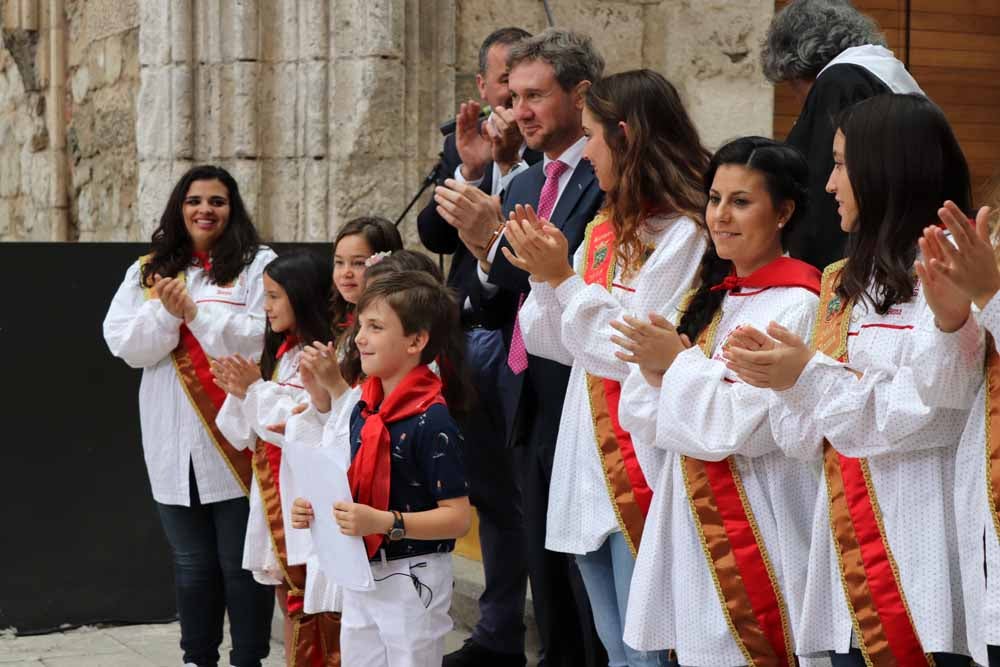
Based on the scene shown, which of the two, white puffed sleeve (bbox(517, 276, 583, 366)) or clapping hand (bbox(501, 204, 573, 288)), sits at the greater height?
clapping hand (bbox(501, 204, 573, 288))

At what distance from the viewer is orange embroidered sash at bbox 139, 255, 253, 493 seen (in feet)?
16.0

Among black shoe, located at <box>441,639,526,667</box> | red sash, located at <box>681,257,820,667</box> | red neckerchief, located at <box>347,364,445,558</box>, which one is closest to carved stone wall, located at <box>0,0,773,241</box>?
black shoe, located at <box>441,639,526,667</box>

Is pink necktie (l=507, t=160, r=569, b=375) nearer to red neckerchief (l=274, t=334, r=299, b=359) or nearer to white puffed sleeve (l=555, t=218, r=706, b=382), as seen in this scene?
white puffed sleeve (l=555, t=218, r=706, b=382)

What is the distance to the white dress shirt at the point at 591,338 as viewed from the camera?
3.48 metres

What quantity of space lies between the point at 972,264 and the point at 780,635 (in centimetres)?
97

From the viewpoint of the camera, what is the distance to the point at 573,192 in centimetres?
405

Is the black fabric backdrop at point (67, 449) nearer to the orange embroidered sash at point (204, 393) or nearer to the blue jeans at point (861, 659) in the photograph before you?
the orange embroidered sash at point (204, 393)

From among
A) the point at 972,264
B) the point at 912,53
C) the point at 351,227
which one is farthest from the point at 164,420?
the point at 912,53

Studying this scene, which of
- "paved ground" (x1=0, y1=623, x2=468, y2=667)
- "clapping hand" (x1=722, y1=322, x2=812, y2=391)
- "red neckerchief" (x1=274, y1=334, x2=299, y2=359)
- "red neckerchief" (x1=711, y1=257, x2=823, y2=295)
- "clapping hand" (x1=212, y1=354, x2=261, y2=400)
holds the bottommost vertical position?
"paved ground" (x1=0, y1=623, x2=468, y2=667)

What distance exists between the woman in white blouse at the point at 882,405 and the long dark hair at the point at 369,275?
1479 mm

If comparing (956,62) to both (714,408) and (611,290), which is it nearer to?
(611,290)

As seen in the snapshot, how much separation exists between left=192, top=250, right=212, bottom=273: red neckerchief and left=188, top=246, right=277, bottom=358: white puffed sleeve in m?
0.13

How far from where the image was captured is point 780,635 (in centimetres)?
313

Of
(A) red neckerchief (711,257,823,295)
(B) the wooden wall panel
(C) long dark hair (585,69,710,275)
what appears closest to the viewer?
(A) red neckerchief (711,257,823,295)
